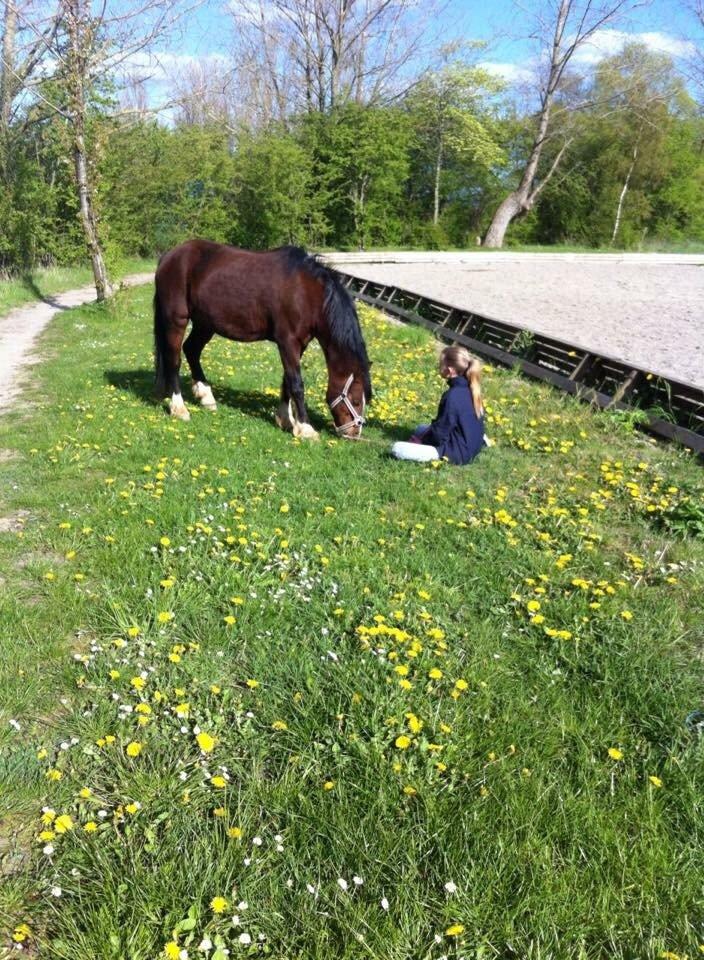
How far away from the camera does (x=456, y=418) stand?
6.50m

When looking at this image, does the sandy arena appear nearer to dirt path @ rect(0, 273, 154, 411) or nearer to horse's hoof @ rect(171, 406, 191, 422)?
horse's hoof @ rect(171, 406, 191, 422)

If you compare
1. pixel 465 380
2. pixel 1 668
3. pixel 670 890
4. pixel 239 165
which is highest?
pixel 239 165

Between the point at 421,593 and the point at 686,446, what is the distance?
4.63m

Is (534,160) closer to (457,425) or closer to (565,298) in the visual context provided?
(565,298)

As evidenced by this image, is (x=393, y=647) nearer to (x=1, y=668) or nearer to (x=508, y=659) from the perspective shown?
(x=508, y=659)

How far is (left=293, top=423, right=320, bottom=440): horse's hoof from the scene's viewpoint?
7.25 metres

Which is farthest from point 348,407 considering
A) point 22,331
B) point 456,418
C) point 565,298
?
point 565,298

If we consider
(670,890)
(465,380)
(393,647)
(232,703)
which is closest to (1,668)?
(232,703)

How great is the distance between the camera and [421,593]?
408 centimetres

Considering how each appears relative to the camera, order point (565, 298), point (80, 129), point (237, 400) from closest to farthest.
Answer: point (237, 400), point (80, 129), point (565, 298)

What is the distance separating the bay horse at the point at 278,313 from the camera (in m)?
7.02

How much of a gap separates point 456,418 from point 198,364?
12.0ft

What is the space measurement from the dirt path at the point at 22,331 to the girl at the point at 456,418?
18.5 ft

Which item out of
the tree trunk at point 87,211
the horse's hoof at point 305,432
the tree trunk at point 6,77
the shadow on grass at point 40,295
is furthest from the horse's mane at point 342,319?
the tree trunk at point 6,77
